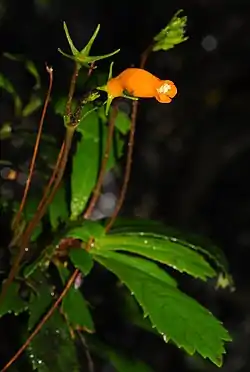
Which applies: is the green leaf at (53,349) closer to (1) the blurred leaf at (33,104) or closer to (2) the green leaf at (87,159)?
(2) the green leaf at (87,159)

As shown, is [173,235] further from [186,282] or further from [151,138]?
[151,138]

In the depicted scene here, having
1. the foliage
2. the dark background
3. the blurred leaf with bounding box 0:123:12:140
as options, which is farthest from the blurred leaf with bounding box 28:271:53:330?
the dark background

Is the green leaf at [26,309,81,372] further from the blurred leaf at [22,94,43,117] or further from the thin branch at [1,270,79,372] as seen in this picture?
the blurred leaf at [22,94,43,117]

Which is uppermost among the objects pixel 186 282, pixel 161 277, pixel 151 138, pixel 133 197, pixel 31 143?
pixel 151 138

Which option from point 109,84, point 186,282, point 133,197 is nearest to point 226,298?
point 186,282

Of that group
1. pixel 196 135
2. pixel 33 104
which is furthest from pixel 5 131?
pixel 196 135

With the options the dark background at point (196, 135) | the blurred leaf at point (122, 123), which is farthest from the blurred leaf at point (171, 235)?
the dark background at point (196, 135)

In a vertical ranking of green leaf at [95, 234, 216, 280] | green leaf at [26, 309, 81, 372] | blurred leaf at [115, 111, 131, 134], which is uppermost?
blurred leaf at [115, 111, 131, 134]
